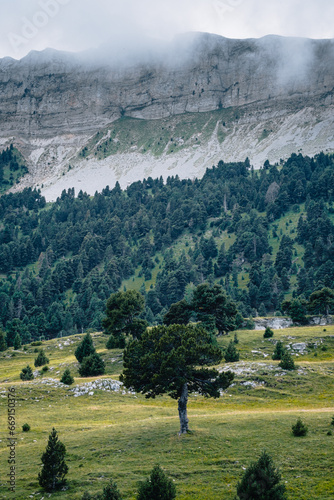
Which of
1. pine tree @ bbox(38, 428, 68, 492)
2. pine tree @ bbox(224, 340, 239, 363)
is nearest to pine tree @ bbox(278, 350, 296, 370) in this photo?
pine tree @ bbox(224, 340, 239, 363)

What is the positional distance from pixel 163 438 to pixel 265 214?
166m

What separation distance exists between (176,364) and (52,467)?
457 inches

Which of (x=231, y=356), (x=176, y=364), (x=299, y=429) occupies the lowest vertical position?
(x=231, y=356)

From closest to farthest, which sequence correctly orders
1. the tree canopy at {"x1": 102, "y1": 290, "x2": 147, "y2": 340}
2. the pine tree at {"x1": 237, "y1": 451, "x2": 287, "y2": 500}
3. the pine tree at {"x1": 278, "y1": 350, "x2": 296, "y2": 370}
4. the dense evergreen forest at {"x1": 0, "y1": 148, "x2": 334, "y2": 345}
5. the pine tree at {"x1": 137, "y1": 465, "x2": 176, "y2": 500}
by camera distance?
the pine tree at {"x1": 237, "y1": 451, "x2": 287, "y2": 500}
the pine tree at {"x1": 137, "y1": 465, "x2": 176, "y2": 500}
the pine tree at {"x1": 278, "y1": 350, "x2": 296, "y2": 370}
the tree canopy at {"x1": 102, "y1": 290, "x2": 147, "y2": 340}
the dense evergreen forest at {"x1": 0, "y1": 148, "x2": 334, "y2": 345}

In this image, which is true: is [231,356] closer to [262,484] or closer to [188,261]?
[262,484]

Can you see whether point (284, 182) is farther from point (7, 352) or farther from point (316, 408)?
point (316, 408)

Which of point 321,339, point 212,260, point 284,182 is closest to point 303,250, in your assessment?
point 212,260

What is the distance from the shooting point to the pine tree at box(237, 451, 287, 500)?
58.3 ft

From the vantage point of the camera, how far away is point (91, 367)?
58344 mm

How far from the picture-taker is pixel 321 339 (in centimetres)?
6494

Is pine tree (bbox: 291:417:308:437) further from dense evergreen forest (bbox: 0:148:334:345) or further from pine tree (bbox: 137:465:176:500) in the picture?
dense evergreen forest (bbox: 0:148:334:345)

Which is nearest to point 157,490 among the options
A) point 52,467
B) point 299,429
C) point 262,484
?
point 262,484

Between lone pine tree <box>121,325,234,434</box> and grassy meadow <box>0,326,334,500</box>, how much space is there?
3.30 meters

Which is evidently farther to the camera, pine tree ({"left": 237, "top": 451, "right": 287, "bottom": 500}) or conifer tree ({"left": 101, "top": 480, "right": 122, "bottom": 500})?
conifer tree ({"left": 101, "top": 480, "right": 122, "bottom": 500})
